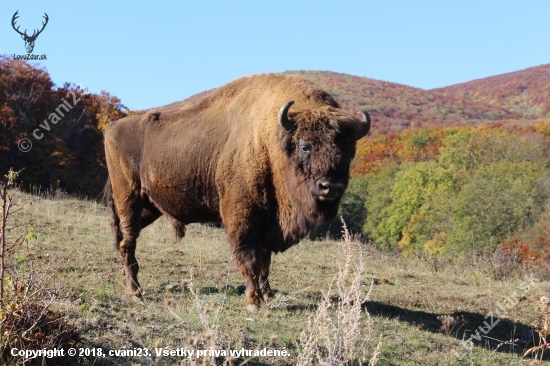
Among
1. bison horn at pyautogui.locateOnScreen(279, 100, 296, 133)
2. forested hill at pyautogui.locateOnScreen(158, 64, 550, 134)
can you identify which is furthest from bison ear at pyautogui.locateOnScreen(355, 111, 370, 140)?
forested hill at pyautogui.locateOnScreen(158, 64, 550, 134)

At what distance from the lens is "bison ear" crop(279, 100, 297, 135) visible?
7023 mm

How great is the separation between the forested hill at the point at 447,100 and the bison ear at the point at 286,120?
102m

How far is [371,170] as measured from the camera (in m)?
84.2

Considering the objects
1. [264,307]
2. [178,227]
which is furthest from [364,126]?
[178,227]

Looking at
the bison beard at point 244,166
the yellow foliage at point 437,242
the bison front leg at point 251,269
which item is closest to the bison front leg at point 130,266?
the bison beard at point 244,166

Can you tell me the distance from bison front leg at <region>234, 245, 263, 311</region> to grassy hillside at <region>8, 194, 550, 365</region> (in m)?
0.23

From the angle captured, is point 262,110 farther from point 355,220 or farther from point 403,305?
point 355,220

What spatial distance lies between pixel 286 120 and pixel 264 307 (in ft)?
7.43

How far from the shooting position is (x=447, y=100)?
149 meters

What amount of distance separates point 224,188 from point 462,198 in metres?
47.7

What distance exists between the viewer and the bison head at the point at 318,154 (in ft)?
22.3

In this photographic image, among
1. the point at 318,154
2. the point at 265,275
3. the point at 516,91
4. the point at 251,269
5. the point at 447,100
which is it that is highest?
the point at 516,91

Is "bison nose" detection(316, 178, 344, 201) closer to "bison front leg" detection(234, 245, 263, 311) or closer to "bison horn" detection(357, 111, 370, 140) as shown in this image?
"bison horn" detection(357, 111, 370, 140)

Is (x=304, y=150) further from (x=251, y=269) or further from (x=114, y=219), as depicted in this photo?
(x=114, y=219)
